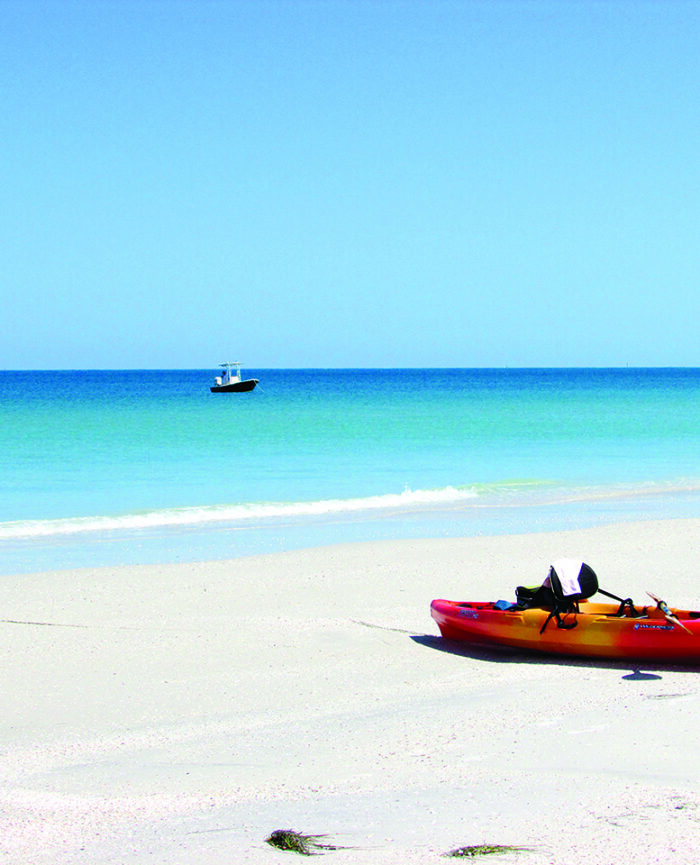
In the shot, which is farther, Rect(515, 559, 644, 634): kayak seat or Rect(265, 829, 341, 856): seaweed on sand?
Rect(515, 559, 644, 634): kayak seat

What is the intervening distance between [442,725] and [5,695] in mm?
3237

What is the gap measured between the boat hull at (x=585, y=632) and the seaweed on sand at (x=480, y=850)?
3.72m

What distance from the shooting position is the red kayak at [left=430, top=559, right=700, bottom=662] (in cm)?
781

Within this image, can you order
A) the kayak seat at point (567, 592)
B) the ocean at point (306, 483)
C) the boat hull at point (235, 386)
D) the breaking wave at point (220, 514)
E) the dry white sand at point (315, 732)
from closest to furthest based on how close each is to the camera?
the dry white sand at point (315, 732) < the kayak seat at point (567, 592) < the ocean at point (306, 483) < the breaking wave at point (220, 514) < the boat hull at point (235, 386)

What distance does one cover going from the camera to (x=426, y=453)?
98.5ft

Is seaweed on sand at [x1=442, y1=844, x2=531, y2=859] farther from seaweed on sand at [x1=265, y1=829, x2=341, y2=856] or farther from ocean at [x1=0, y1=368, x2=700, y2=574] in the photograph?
ocean at [x1=0, y1=368, x2=700, y2=574]

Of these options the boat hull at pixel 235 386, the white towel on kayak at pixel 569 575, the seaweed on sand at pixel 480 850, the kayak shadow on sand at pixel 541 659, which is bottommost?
the seaweed on sand at pixel 480 850

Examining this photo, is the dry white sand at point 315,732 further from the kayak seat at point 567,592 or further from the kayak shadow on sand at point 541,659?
the kayak seat at point 567,592

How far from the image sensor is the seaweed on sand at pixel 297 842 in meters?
4.50

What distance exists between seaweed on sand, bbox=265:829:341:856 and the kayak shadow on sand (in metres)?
3.73

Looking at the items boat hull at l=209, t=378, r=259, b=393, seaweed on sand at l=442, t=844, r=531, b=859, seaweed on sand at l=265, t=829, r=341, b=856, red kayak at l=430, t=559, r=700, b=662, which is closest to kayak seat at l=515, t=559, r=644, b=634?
red kayak at l=430, t=559, r=700, b=662

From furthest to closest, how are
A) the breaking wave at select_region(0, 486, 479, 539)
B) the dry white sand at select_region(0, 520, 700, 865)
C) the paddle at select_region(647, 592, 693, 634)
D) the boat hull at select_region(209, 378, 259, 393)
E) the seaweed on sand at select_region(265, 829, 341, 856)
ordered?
the boat hull at select_region(209, 378, 259, 393)
the breaking wave at select_region(0, 486, 479, 539)
the paddle at select_region(647, 592, 693, 634)
the dry white sand at select_region(0, 520, 700, 865)
the seaweed on sand at select_region(265, 829, 341, 856)

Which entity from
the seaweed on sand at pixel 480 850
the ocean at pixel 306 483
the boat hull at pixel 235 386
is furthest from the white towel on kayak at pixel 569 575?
the boat hull at pixel 235 386

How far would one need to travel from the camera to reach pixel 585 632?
802cm
